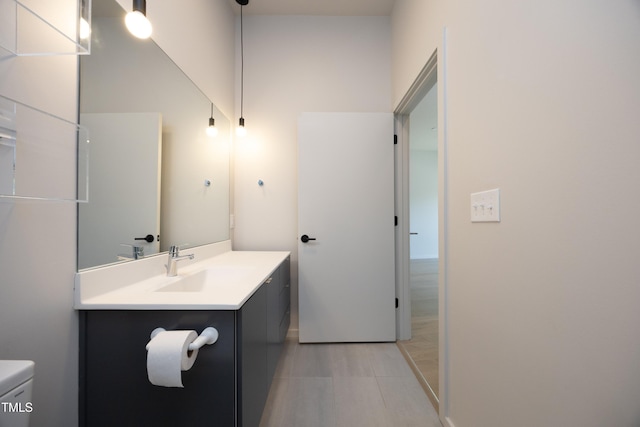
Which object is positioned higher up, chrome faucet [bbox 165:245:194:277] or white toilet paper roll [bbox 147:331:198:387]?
chrome faucet [bbox 165:245:194:277]

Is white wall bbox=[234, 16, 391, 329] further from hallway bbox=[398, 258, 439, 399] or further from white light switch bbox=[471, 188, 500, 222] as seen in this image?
white light switch bbox=[471, 188, 500, 222]

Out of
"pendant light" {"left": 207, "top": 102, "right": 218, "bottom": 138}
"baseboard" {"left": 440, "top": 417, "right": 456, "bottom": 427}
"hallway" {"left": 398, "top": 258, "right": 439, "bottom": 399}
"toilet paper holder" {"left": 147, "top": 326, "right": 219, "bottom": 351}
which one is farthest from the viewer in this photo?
"pendant light" {"left": 207, "top": 102, "right": 218, "bottom": 138}

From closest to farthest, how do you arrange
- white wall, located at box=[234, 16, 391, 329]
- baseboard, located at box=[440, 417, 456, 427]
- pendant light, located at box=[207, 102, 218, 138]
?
1. baseboard, located at box=[440, 417, 456, 427]
2. pendant light, located at box=[207, 102, 218, 138]
3. white wall, located at box=[234, 16, 391, 329]

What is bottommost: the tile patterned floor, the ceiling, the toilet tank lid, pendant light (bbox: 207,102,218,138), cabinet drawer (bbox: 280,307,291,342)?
the tile patterned floor

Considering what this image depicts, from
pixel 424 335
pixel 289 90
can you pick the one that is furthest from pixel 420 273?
pixel 289 90

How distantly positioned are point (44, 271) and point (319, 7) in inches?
111

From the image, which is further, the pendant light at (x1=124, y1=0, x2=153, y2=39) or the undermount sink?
the undermount sink

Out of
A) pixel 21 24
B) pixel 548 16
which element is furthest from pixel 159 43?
pixel 548 16

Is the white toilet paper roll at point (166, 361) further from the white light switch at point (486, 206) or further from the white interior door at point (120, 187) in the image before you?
the white light switch at point (486, 206)

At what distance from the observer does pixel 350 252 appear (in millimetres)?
2377

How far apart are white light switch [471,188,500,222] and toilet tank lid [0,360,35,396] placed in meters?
1.40

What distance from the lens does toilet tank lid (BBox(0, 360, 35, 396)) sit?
525mm

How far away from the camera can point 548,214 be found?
0.75m

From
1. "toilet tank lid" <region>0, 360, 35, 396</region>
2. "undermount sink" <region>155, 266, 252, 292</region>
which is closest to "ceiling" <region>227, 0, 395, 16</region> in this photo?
"undermount sink" <region>155, 266, 252, 292</region>
